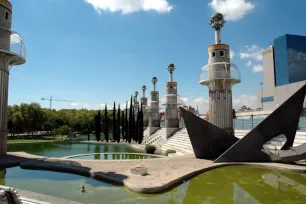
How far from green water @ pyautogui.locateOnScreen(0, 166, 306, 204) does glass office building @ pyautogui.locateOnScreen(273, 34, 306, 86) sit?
167 ft

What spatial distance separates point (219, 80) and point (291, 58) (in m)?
44.6

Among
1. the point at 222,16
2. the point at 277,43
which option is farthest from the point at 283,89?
the point at 222,16

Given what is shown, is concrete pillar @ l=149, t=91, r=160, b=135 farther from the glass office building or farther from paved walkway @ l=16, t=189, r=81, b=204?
the glass office building

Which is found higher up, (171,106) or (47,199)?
(171,106)

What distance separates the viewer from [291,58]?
2146 inches

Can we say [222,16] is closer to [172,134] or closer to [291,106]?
[291,106]

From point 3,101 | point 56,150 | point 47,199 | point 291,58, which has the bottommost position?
point 56,150

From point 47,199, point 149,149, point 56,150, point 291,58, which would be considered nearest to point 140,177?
point 47,199

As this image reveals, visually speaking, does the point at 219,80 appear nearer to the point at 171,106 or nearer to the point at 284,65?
the point at 171,106

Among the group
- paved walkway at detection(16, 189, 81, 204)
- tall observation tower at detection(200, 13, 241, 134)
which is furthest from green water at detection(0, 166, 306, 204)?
tall observation tower at detection(200, 13, 241, 134)

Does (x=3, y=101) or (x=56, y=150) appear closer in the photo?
(x=3, y=101)

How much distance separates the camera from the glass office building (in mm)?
54500

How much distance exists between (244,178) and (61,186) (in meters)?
7.16

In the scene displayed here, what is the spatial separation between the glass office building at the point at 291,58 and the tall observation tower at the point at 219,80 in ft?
141
